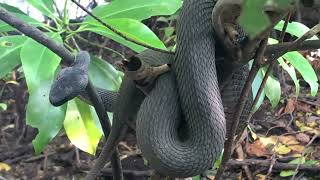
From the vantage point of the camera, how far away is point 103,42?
2799mm

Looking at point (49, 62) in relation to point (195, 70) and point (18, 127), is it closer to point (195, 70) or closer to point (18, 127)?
point (195, 70)

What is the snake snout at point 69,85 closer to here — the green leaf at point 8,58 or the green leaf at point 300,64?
the green leaf at point 8,58

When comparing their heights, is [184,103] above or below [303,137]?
above

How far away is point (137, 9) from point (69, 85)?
0.38 meters

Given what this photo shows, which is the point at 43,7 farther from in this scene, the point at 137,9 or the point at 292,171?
the point at 292,171

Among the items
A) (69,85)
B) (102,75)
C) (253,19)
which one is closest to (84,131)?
(102,75)

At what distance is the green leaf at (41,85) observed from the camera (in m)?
0.92

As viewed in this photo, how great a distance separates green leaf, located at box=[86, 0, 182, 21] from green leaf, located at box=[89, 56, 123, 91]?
13 centimetres

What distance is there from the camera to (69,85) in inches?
28.6

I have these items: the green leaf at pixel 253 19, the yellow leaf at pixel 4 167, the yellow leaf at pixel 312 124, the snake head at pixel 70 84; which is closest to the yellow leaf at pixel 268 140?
the yellow leaf at pixel 312 124

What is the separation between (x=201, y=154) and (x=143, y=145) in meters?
0.09

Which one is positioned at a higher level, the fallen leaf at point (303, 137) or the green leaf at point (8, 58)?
the green leaf at point (8, 58)

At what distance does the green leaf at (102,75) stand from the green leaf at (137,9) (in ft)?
0.42

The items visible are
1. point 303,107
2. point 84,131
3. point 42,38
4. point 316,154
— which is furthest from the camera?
point 303,107
